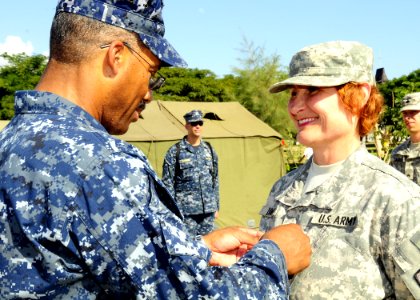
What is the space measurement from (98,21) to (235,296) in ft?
3.02

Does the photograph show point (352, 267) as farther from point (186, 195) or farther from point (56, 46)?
point (186, 195)

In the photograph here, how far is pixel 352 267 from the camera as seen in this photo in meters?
2.15

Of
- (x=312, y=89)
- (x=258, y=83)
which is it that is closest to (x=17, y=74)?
(x=258, y=83)

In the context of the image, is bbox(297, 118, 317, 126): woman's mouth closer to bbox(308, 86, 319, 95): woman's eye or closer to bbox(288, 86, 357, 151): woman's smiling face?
bbox(288, 86, 357, 151): woman's smiling face

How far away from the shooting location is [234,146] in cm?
1142

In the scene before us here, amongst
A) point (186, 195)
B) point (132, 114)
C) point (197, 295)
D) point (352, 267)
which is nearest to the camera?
point (197, 295)

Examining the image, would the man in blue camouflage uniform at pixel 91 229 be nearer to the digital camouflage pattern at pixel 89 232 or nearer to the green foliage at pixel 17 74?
the digital camouflage pattern at pixel 89 232

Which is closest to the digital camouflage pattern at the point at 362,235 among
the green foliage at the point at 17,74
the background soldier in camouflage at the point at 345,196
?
the background soldier in camouflage at the point at 345,196

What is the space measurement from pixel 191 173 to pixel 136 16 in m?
6.43

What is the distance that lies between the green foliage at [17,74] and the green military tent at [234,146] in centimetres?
2082

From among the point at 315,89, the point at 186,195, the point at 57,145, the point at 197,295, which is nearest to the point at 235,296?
the point at 197,295

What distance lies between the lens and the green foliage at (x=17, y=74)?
100 feet

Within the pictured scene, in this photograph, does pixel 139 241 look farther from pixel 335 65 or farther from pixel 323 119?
pixel 335 65

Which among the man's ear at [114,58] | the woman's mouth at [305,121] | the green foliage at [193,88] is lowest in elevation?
the green foliage at [193,88]
